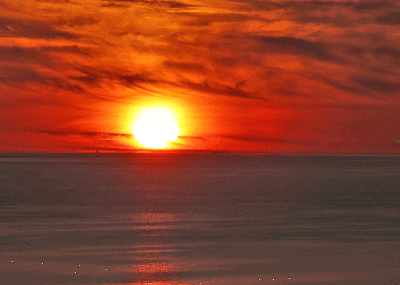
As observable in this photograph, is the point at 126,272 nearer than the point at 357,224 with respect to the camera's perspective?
Yes

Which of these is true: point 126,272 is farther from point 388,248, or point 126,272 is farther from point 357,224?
point 357,224

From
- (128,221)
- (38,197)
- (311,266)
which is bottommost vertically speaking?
(311,266)

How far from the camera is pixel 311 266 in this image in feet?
49.0

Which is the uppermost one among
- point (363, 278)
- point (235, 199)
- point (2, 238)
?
point (235, 199)

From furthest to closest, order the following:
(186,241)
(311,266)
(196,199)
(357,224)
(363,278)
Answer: (196,199) < (357,224) < (186,241) < (311,266) < (363,278)

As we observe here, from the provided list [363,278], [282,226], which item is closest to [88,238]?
[282,226]

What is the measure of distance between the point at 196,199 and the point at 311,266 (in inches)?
842

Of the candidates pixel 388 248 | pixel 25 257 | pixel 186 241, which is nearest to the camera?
pixel 25 257

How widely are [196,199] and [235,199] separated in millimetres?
2482

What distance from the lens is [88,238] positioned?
19.5m

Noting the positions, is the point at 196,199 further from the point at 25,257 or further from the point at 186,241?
the point at 25,257

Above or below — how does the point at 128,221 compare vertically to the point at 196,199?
below

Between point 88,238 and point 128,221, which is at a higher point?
point 128,221

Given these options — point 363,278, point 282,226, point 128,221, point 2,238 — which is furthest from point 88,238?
point 363,278
